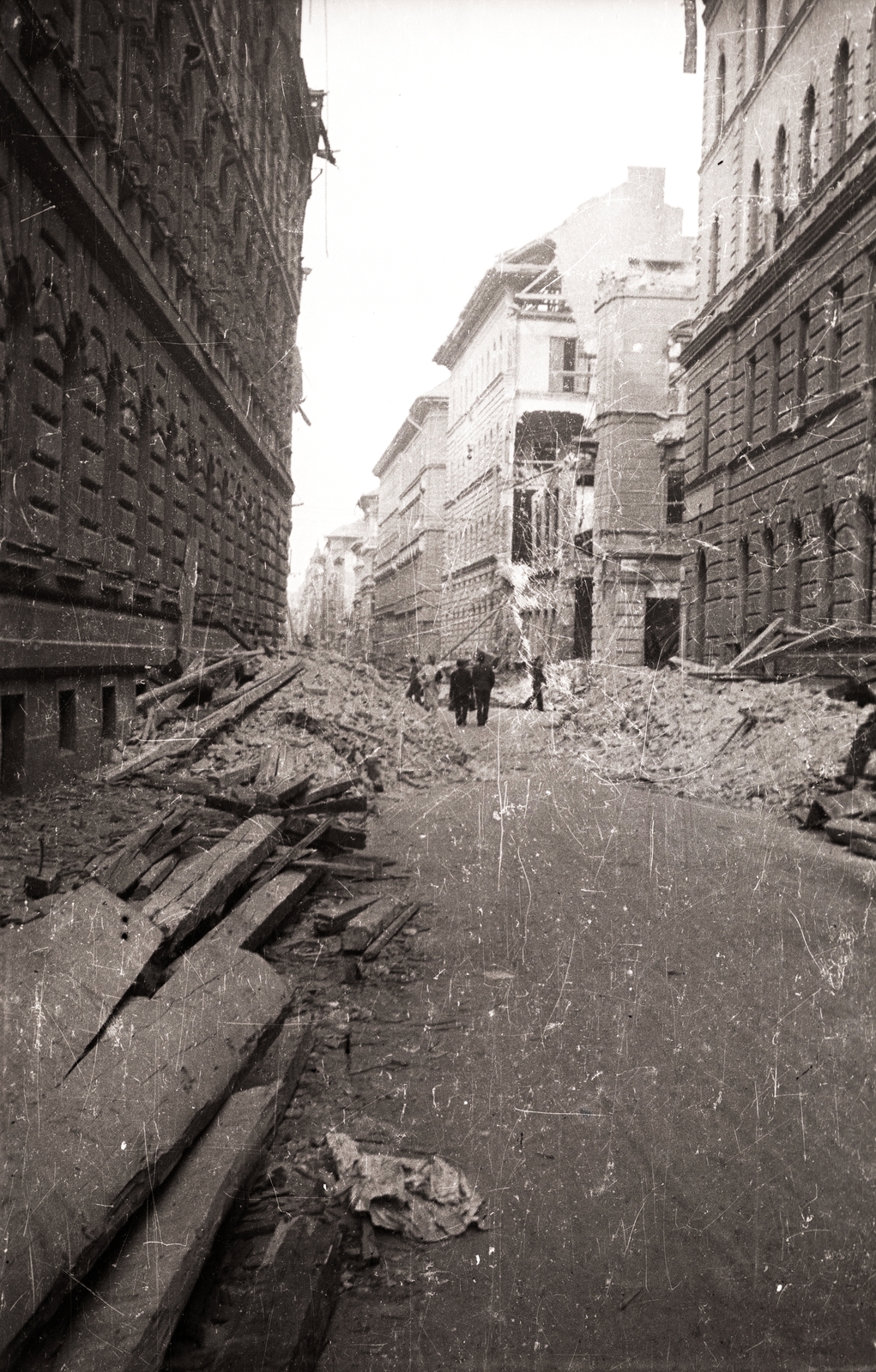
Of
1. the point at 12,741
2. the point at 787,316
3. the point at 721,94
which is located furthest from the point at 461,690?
the point at 721,94

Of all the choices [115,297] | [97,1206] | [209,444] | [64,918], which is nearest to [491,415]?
[209,444]

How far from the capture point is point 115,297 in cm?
1080

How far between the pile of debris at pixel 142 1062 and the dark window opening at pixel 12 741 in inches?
88.4

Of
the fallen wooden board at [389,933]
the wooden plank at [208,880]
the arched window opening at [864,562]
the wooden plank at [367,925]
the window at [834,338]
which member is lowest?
the fallen wooden board at [389,933]

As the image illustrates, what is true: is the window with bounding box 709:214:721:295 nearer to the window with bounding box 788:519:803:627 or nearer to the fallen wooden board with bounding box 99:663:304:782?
the window with bounding box 788:519:803:627

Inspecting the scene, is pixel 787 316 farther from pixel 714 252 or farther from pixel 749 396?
pixel 714 252

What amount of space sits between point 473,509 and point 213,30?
8660 millimetres

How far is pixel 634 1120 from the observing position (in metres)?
3.65

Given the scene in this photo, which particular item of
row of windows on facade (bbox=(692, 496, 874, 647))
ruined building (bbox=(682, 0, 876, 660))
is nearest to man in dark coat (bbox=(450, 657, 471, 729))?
ruined building (bbox=(682, 0, 876, 660))

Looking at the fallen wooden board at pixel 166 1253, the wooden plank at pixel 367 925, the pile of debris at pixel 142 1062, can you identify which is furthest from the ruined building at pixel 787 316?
the fallen wooden board at pixel 166 1253

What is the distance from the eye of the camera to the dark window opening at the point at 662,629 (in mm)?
24219

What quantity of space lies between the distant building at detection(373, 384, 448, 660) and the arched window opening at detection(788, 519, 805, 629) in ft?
22.9

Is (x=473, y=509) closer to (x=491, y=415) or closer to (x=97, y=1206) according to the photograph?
(x=491, y=415)

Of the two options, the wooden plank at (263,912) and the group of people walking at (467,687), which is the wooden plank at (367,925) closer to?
the wooden plank at (263,912)
